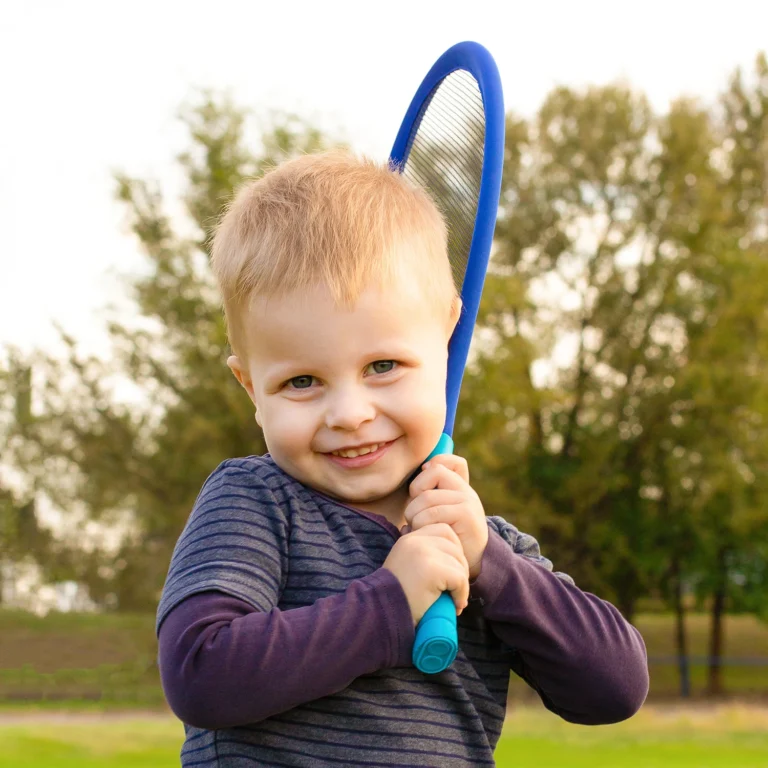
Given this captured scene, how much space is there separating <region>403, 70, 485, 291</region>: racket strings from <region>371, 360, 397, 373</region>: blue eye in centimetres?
57

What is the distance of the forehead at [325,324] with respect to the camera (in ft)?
6.17

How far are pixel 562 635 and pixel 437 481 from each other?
0.37 metres

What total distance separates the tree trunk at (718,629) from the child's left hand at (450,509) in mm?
25589

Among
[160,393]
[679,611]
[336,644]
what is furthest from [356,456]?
[679,611]

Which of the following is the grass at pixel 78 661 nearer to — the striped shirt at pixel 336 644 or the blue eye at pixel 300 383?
the striped shirt at pixel 336 644

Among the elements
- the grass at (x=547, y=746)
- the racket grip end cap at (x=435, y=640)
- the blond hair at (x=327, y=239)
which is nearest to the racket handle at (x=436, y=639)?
the racket grip end cap at (x=435, y=640)

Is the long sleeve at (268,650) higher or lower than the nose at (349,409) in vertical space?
lower

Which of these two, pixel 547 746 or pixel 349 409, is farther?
pixel 547 746

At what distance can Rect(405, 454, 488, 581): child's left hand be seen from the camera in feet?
6.36

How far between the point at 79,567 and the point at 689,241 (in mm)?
15463

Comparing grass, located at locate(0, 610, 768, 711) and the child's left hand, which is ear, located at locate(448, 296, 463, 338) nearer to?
the child's left hand

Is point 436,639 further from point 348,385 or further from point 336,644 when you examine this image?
point 348,385

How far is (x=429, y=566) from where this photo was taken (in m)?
1.84

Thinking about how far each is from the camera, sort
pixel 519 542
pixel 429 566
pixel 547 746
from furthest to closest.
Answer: pixel 547 746
pixel 519 542
pixel 429 566
